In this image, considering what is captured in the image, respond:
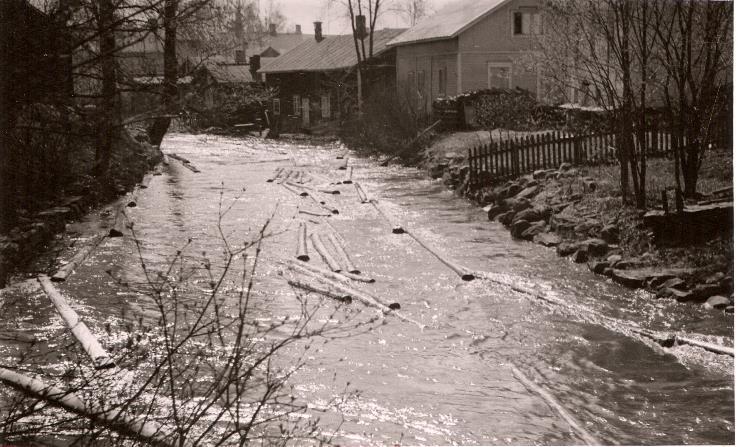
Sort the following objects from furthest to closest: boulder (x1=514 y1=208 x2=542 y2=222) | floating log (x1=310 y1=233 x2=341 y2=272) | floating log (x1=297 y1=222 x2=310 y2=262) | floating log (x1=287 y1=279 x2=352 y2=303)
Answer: boulder (x1=514 y1=208 x2=542 y2=222) → floating log (x1=297 y1=222 x2=310 y2=262) → floating log (x1=310 y1=233 x2=341 y2=272) → floating log (x1=287 y1=279 x2=352 y2=303)

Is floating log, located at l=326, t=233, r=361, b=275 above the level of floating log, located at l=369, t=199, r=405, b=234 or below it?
below

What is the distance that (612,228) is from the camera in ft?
37.8

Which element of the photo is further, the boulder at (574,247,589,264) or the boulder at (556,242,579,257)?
the boulder at (556,242,579,257)

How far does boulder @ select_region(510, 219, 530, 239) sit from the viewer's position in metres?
12.9

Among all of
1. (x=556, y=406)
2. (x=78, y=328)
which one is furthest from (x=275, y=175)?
(x=556, y=406)

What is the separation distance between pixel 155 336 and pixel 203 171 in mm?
12683

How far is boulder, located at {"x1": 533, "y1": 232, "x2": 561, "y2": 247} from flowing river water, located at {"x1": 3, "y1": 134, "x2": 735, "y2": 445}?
0.16 m

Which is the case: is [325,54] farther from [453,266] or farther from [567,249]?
[453,266]

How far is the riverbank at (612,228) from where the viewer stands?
9281mm

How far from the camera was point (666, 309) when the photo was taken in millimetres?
8945

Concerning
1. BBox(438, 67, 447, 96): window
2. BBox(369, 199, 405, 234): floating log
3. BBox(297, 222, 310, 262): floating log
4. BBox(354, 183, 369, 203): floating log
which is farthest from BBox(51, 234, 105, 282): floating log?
BBox(438, 67, 447, 96): window

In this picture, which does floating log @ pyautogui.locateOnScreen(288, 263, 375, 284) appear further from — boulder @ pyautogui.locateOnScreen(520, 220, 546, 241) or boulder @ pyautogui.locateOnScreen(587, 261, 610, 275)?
boulder @ pyautogui.locateOnScreen(520, 220, 546, 241)

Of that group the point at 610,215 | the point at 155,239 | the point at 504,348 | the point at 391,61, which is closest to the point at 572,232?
the point at 610,215

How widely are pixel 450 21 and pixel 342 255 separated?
2037 cm
